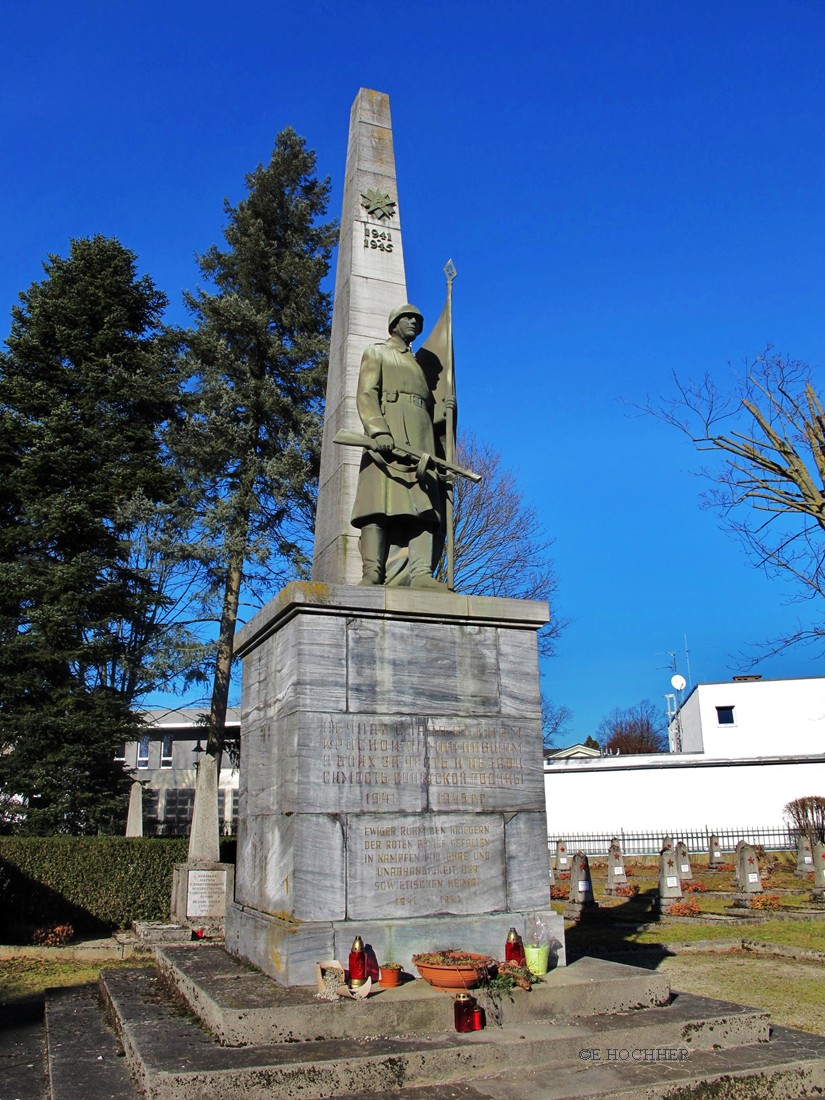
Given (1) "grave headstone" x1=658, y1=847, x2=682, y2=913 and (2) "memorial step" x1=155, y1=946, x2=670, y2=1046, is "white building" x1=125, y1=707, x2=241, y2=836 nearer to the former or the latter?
(1) "grave headstone" x1=658, y1=847, x2=682, y2=913

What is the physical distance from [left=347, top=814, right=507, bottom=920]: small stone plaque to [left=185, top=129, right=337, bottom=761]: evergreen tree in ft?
53.5

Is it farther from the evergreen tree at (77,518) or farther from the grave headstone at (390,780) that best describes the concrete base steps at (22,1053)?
the evergreen tree at (77,518)

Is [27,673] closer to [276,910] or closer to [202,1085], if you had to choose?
[276,910]

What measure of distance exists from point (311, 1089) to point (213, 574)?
1881 cm

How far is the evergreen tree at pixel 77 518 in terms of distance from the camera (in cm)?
1992

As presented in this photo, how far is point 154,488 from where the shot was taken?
23.1 m

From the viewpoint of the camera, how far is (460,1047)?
15.4 feet

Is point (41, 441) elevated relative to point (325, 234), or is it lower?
lower

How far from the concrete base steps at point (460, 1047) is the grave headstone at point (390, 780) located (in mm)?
538

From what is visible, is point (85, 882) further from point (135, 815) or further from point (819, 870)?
point (819, 870)

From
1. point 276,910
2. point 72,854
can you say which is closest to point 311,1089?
point 276,910

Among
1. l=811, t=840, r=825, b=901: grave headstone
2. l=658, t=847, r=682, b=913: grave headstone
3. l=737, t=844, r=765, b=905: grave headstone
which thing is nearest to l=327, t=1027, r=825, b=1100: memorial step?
l=658, t=847, r=682, b=913: grave headstone

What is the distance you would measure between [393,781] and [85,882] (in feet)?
37.8

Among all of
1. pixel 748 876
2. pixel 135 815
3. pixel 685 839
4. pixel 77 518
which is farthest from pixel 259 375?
pixel 685 839
